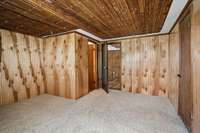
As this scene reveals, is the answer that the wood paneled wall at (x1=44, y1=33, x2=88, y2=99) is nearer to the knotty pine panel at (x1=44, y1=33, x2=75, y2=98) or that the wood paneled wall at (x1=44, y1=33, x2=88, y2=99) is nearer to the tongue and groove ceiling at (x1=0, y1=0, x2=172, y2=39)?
the knotty pine panel at (x1=44, y1=33, x2=75, y2=98)

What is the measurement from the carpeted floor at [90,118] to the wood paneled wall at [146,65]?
1068 millimetres

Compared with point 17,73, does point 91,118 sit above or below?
below

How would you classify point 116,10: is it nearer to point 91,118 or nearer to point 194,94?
point 194,94

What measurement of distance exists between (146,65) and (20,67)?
4509mm

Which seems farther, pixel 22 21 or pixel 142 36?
pixel 142 36

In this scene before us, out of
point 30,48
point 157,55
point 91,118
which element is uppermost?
point 30,48

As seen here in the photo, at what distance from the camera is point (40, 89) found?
169 inches

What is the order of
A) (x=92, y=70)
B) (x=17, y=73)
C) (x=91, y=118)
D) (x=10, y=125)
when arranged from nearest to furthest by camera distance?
1. (x=10, y=125)
2. (x=91, y=118)
3. (x=17, y=73)
4. (x=92, y=70)

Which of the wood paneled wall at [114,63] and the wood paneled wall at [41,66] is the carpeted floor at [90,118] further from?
the wood paneled wall at [114,63]

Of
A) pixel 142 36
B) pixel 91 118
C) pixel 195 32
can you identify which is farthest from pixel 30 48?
pixel 195 32

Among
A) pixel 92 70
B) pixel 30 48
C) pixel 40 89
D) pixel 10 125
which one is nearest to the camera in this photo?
pixel 10 125

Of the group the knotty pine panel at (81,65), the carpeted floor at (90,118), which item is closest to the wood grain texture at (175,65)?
the carpeted floor at (90,118)

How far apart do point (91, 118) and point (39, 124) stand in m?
1.04

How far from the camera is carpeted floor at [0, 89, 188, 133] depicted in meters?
1.98
